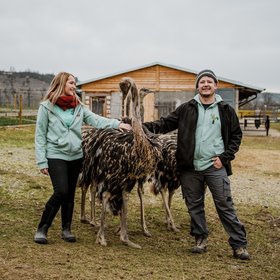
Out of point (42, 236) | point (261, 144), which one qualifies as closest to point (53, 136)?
point (42, 236)

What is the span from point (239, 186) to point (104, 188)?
17.1 feet

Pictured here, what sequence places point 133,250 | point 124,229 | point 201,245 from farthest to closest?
1. point 124,229
2. point 201,245
3. point 133,250

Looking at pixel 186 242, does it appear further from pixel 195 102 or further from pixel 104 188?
pixel 195 102

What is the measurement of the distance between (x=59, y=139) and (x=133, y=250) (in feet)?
4.80

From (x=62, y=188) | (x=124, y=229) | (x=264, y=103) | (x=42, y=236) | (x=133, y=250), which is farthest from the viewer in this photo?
(x=264, y=103)

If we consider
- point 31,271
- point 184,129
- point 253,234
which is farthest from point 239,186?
point 31,271

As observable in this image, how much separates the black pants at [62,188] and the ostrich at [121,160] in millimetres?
332

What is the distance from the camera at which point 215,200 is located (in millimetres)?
5418

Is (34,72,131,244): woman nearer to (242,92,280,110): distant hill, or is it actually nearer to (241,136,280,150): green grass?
(241,136,280,150): green grass

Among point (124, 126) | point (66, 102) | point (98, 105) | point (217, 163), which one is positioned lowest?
point (217, 163)

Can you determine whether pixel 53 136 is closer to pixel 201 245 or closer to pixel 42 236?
pixel 42 236

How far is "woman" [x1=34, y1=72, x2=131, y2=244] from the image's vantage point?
5.22 metres

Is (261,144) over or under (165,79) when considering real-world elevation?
under

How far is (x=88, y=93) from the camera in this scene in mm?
24906
